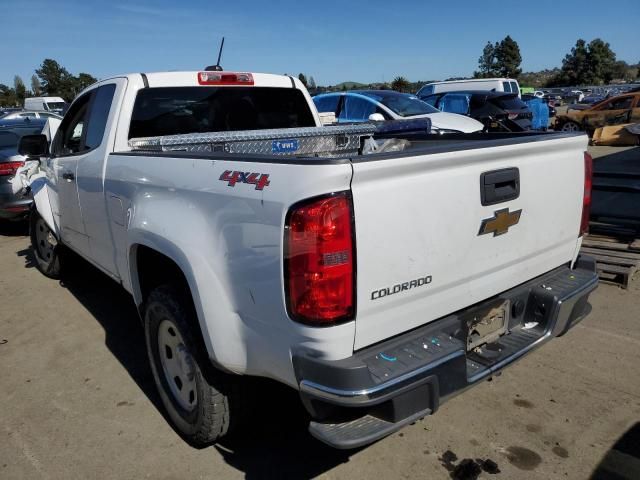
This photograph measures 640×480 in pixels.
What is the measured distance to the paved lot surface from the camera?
8.43ft

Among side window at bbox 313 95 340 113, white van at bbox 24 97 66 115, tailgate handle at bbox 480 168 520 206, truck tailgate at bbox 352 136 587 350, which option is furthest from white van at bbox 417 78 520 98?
white van at bbox 24 97 66 115

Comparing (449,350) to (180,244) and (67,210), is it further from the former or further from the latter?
(67,210)

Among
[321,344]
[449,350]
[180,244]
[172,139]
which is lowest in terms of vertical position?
[449,350]

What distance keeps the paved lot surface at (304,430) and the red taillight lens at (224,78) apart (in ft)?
6.99

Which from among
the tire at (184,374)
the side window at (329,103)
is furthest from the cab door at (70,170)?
the side window at (329,103)

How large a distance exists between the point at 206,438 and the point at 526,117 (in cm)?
1405

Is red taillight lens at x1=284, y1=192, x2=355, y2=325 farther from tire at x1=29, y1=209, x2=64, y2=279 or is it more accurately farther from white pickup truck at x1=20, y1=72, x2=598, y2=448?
tire at x1=29, y1=209, x2=64, y2=279

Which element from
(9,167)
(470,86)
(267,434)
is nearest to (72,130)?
(267,434)

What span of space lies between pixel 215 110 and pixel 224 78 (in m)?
0.25

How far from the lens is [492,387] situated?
3.20m

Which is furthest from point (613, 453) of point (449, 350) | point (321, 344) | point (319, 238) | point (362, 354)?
point (319, 238)

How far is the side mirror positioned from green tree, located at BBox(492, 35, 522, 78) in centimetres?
7772

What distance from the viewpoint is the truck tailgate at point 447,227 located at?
6.31 feet

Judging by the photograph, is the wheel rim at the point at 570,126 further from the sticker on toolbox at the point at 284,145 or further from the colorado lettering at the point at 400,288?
the colorado lettering at the point at 400,288
